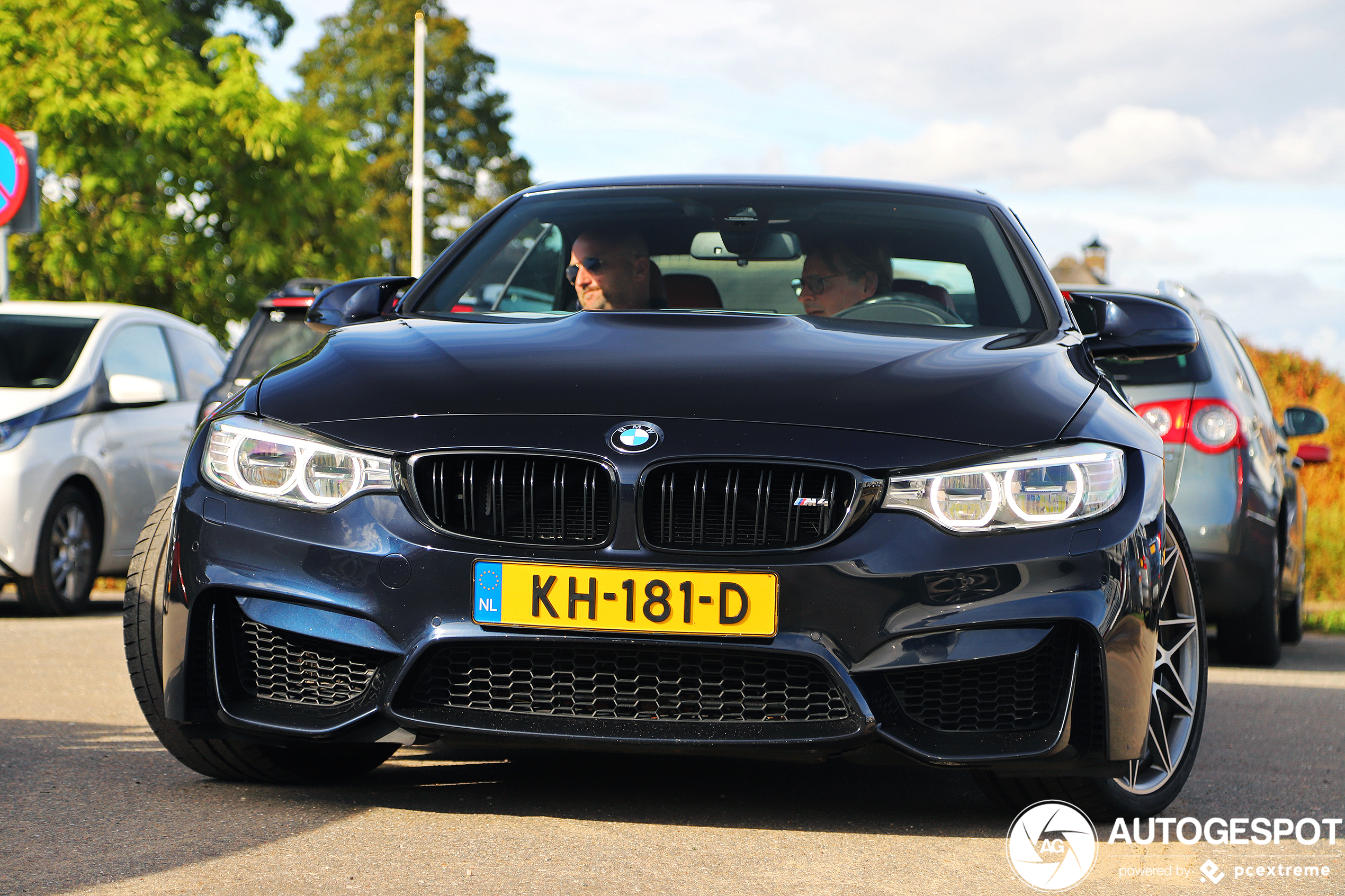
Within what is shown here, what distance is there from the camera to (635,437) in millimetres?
3396

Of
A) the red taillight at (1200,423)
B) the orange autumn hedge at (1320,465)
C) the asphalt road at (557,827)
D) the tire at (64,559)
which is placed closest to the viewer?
the asphalt road at (557,827)

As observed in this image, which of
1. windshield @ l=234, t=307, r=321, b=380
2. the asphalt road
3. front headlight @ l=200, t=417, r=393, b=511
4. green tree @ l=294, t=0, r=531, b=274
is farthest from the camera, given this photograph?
green tree @ l=294, t=0, r=531, b=274

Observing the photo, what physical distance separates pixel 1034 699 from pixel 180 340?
8304 millimetres

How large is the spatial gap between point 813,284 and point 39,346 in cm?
631

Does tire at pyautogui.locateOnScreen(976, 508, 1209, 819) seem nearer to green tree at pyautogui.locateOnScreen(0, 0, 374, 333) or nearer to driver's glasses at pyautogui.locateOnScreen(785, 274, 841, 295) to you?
driver's glasses at pyautogui.locateOnScreen(785, 274, 841, 295)

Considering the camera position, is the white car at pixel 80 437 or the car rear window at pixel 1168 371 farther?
the white car at pixel 80 437

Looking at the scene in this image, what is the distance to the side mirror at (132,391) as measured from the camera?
30.8 ft

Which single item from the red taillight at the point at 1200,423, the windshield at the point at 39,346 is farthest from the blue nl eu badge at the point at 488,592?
the windshield at the point at 39,346

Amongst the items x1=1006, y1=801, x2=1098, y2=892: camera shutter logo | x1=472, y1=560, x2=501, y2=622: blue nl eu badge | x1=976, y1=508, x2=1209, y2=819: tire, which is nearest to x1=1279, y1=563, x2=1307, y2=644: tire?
x1=976, y1=508, x2=1209, y2=819: tire

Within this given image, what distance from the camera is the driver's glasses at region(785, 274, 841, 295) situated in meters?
4.65

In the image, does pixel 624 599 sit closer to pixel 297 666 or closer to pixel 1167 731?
pixel 297 666

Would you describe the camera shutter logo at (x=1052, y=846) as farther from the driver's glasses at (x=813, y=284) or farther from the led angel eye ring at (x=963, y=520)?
the driver's glasses at (x=813, y=284)

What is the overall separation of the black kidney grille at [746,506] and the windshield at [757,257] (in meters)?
1.15

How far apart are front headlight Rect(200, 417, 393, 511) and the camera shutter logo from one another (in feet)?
4.88
